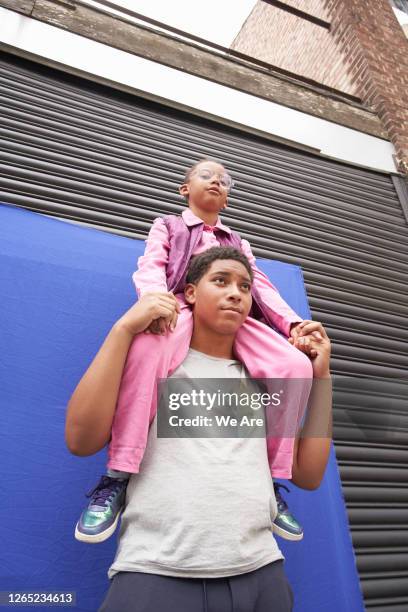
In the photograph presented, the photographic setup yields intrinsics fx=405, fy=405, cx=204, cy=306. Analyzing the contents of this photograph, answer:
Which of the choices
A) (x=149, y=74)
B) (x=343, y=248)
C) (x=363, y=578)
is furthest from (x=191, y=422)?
(x=149, y=74)

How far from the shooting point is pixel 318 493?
1.79 meters

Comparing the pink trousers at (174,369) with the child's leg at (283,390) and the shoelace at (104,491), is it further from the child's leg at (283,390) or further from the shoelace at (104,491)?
the shoelace at (104,491)

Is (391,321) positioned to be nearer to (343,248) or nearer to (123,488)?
(343,248)

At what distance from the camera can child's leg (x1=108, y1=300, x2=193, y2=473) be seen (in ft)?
3.54

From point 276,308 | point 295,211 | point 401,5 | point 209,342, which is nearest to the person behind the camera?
point 209,342

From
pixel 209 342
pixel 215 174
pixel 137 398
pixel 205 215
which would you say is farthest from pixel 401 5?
pixel 137 398

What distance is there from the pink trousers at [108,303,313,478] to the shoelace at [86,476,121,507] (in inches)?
4.5

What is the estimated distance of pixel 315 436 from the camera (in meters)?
1.32

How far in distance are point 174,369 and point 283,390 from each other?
35cm

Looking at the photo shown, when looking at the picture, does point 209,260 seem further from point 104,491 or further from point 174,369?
point 104,491

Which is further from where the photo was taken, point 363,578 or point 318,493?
point 363,578

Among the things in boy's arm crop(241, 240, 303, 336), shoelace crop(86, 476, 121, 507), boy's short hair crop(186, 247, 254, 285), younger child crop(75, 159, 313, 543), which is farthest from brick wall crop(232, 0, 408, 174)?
shoelace crop(86, 476, 121, 507)

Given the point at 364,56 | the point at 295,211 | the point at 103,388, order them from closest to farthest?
the point at 103,388
the point at 295,211
the point at 364,56

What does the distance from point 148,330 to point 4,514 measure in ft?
2.60
